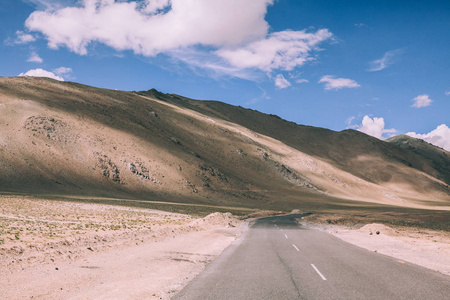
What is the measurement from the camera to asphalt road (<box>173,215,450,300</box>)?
9148mm

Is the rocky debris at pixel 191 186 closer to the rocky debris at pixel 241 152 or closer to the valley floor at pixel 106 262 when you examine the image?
the rocky debris at pixel 241 152

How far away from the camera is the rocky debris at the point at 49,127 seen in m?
85.3

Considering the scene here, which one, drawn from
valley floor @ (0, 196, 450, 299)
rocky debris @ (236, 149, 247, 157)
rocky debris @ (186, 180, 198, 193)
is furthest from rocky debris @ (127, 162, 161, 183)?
valley floor @ (0, 196, 450, 299)

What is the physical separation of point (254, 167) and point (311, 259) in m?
111

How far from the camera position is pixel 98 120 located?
337ft

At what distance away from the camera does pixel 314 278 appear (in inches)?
431

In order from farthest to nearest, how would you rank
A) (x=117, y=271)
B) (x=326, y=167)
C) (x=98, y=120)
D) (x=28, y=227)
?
(x=326, y=167) < (x=98, y=120) < (x=28, y=227) < (x=117, y=271)

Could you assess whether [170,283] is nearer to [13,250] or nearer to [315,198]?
[13,250]

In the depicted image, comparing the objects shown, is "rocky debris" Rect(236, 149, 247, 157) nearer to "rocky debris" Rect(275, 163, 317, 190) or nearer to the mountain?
the mountain

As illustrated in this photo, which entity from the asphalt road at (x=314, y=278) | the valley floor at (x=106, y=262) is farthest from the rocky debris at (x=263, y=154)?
the asphalt road at (x=314, y=278)

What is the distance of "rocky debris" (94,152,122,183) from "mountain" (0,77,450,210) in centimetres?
24

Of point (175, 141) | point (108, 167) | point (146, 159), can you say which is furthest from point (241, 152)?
point (108, 167)

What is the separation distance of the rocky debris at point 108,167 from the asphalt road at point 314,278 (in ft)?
241

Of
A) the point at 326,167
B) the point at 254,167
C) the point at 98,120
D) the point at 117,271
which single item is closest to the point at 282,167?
the point at 254,167
